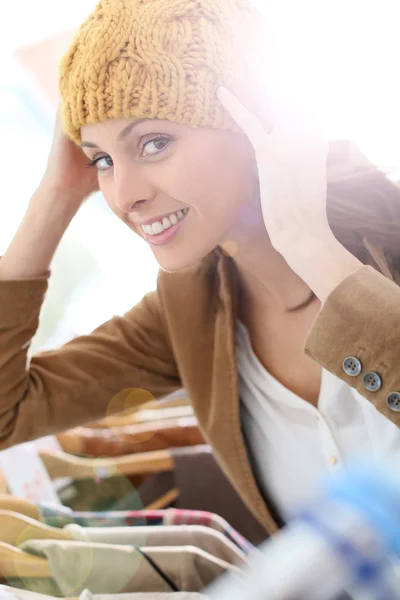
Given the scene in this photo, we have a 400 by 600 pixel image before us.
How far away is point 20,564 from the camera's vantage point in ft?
2.52

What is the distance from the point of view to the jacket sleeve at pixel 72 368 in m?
0.81

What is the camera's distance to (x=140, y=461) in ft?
4.49

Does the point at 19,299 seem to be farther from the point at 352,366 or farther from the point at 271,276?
the point at 352,366

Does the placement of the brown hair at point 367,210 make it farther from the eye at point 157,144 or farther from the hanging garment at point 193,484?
the hanging garment at point 193,484

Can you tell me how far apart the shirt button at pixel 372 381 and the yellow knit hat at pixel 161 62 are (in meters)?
0.33

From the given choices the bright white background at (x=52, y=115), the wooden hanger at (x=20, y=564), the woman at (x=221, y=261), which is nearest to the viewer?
the woman at (x=221, y=261)

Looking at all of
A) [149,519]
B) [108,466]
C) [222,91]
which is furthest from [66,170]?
[108,466]

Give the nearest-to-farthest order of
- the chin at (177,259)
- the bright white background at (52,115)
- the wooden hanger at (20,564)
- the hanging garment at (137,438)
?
the chin at (177,259) < the wooden hanger at (20,564) < the bright white background at (52,115) < the hanging garment at (137,438)

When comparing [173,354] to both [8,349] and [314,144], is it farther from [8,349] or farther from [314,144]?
[314,144]

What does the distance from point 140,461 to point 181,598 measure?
731 millimetres

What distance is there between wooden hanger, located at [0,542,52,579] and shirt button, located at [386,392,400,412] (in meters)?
0.58

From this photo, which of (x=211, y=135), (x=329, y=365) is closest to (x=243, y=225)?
(x=211, y=135)

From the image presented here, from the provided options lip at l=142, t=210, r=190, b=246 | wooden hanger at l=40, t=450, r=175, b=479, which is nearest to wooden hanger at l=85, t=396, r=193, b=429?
wooden hanger at l=40, t=450, r=175, b=479

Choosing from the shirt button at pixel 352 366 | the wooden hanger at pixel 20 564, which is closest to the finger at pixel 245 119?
the shirt button at pixel 352 366
